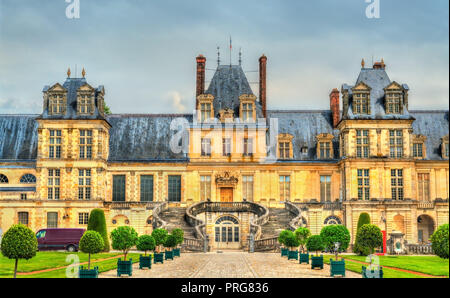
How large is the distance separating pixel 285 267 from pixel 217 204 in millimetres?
19789

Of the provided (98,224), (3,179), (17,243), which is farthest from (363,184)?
(17,243)

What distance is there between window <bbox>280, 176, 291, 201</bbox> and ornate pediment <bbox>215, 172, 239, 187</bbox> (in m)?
4.20

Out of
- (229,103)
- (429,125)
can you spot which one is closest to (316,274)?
(229,103)

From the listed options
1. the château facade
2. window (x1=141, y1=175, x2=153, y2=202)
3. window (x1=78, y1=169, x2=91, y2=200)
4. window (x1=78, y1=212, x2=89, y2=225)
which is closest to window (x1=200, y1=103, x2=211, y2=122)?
the château facade

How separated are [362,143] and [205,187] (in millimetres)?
14557

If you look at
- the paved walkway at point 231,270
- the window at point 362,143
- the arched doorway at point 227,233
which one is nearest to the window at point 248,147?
the arched doorway at point 227,233

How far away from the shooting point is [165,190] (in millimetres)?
52188

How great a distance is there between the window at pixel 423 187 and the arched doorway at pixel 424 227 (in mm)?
1635

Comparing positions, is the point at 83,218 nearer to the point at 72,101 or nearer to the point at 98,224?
the point at 98,224

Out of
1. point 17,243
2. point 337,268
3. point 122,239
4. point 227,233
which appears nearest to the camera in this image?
point 17,243

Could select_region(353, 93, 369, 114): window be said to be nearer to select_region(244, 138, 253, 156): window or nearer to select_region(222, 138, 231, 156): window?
select_region(244, 138, 253, 156): window

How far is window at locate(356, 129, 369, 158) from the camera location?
50.1m

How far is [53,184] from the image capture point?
4931 centimetres
